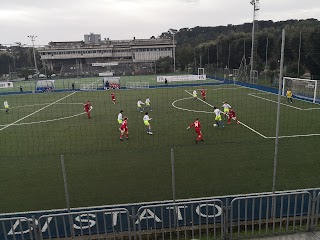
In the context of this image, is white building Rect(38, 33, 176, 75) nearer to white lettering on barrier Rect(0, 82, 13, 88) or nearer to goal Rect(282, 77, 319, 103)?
white lettering on barrier Rect(0, 82, 13, 88)

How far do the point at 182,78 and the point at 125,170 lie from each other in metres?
38.2

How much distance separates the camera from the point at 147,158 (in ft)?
40.5

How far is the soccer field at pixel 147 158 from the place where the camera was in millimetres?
9398

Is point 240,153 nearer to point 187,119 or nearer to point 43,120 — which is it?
point 187,119

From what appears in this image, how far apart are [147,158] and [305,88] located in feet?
71.5

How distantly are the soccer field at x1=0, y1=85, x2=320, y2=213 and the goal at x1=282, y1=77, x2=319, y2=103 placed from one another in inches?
186

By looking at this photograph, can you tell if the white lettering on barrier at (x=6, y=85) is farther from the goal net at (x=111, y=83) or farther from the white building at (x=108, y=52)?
the white building at (x=108, y=52)

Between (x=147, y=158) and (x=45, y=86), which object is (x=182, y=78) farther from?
(x=147, y=158)

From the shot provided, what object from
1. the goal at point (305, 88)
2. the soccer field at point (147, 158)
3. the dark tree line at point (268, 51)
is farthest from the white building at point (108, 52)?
the soccer field at point (147, 158)

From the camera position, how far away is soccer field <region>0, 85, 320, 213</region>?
9.40m

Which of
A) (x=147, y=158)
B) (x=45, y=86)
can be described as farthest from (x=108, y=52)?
(x=147, y=158)

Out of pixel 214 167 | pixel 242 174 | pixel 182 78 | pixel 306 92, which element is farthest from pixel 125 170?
pixel 182 78

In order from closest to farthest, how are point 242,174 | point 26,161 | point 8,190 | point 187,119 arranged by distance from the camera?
point 8,190
point 242,174
point 26,161
point 187,119

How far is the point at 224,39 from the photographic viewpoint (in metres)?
66.4
